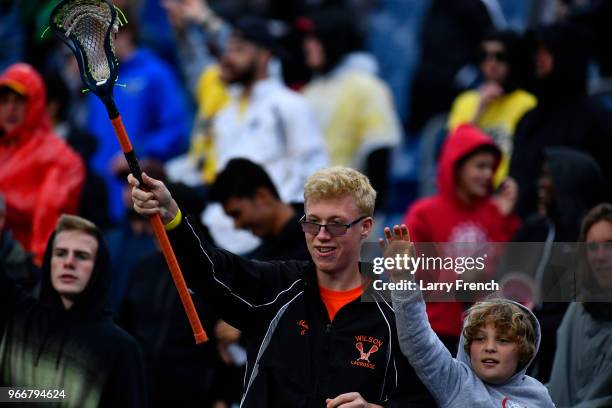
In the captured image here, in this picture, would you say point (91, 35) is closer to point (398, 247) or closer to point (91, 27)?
point (91, 27)

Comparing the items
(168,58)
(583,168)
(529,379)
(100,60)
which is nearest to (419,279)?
(529,379)

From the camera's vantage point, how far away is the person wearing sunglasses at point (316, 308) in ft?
19.9

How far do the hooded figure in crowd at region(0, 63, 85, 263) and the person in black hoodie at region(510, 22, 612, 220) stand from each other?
273 centimetres

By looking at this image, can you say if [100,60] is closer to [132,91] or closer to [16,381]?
[16,381]

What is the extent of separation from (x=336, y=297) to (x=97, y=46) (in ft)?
4.53

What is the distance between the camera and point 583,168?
8.38 metres

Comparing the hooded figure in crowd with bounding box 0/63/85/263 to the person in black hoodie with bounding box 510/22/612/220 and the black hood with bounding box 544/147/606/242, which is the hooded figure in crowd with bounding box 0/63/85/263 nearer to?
the person in black hoodie with bounding box 510/22/612/220

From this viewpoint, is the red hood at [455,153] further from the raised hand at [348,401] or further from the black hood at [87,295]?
the raised hand at [348,401]

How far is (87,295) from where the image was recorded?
7.26 metres

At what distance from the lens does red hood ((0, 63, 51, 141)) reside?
963 cm

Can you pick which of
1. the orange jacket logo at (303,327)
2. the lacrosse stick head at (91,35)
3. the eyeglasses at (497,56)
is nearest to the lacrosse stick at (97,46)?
the lacrosse stick head at (91,35)

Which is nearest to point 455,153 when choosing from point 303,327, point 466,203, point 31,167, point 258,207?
point 466,203

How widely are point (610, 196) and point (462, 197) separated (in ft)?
2.77

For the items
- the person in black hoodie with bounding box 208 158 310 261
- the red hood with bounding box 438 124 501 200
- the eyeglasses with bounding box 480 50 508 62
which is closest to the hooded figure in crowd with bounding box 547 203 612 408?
the person in black hoodie with bounding box 208 158 310 261
